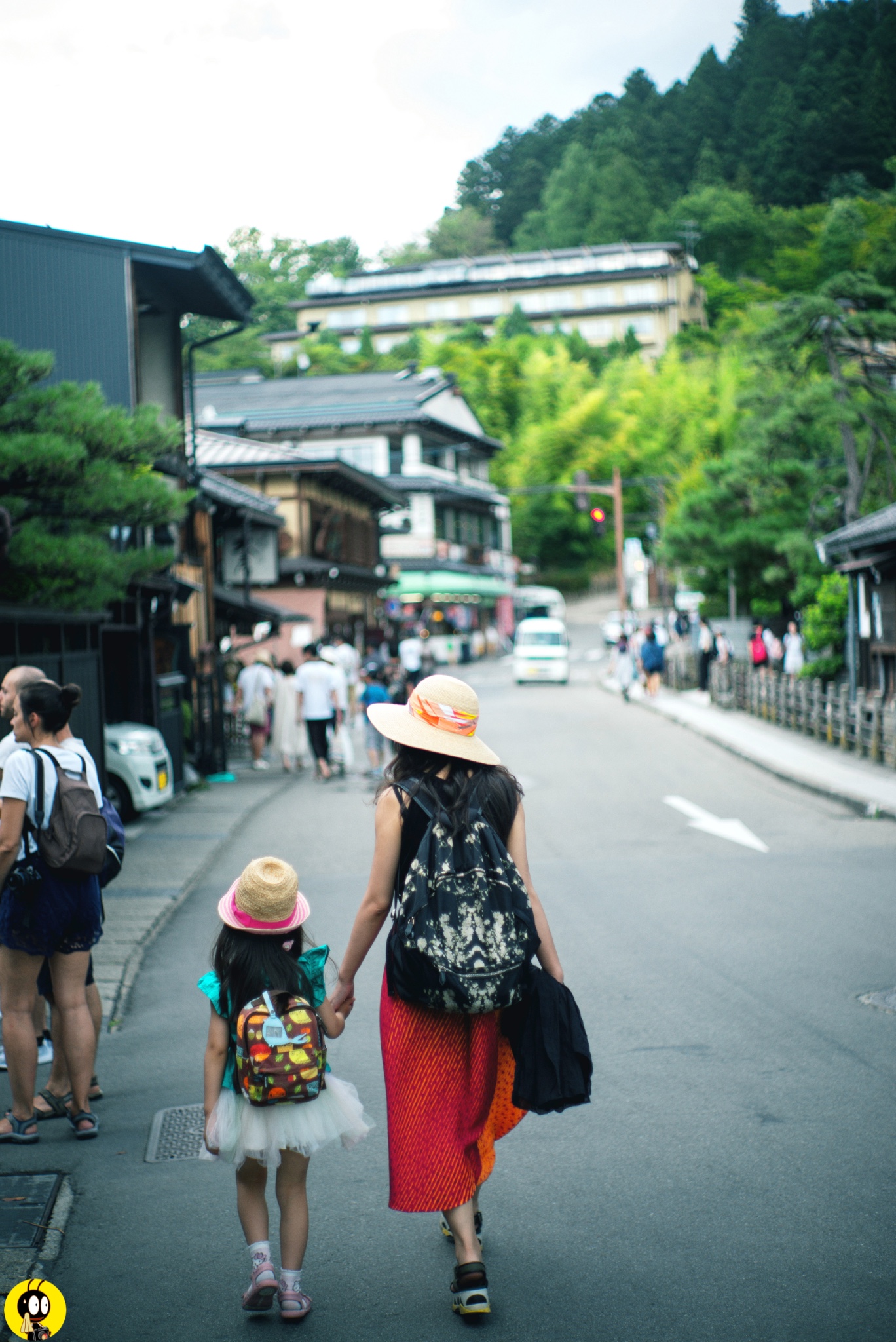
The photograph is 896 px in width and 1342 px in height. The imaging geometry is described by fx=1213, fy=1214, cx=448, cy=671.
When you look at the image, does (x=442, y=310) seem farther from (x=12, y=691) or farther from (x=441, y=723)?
(x=441, y=723)

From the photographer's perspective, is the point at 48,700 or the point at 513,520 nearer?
the point at 48,700

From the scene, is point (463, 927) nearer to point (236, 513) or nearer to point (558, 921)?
point (558, 921)

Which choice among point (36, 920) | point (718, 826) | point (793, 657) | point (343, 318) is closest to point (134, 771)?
point (718, 826)

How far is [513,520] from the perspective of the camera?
70562mm

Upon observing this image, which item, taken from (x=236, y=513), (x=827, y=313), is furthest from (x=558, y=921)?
(x=827, y=313)

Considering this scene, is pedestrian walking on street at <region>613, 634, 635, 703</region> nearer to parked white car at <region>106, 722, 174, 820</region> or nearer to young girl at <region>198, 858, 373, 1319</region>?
parked white car at <region>106, 722, 174, 820</region>

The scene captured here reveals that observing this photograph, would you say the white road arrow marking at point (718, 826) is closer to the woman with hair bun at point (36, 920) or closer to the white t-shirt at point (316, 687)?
the white t-shirt at point (316, 687)

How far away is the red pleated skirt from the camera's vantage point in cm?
353

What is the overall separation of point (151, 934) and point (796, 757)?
38.4 feet

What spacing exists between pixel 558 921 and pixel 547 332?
79.2 metres

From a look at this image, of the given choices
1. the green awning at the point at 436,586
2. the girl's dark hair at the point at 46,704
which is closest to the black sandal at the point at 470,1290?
the girl's dark hair at the point at 46,704

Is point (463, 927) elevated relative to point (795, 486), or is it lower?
lower

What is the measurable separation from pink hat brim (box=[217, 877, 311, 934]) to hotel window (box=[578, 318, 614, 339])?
278 feet

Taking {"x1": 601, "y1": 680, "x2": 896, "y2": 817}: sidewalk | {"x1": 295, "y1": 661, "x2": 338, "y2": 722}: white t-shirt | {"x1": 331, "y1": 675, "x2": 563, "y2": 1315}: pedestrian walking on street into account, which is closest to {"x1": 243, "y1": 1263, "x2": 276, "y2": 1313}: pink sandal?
{"x1": 331, "y1": 675, "x2": 563, "y2": 1315}: pedestrian walking on street
